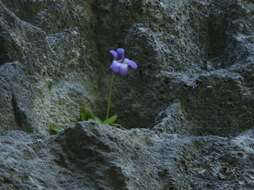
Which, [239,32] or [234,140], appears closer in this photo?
[234,140]

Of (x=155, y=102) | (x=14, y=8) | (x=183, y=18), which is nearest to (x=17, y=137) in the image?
(x=155, y=102)

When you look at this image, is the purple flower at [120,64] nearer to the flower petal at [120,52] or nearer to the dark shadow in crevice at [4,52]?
the flower petal at [120,52]

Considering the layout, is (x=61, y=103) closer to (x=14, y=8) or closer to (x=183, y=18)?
(x=14, y=8)

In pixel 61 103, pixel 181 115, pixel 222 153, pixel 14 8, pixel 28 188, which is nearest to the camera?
pixel 28 188

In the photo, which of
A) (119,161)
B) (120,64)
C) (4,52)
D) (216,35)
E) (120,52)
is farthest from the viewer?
(216,35)

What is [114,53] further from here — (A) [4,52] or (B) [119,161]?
(B) [119,161]

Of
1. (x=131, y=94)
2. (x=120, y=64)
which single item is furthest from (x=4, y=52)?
(x=131, y=94)

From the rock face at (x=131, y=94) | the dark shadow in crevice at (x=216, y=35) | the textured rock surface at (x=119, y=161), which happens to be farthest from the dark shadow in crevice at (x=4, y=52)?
the dark shadow in crevice at (x=216, y=35)
